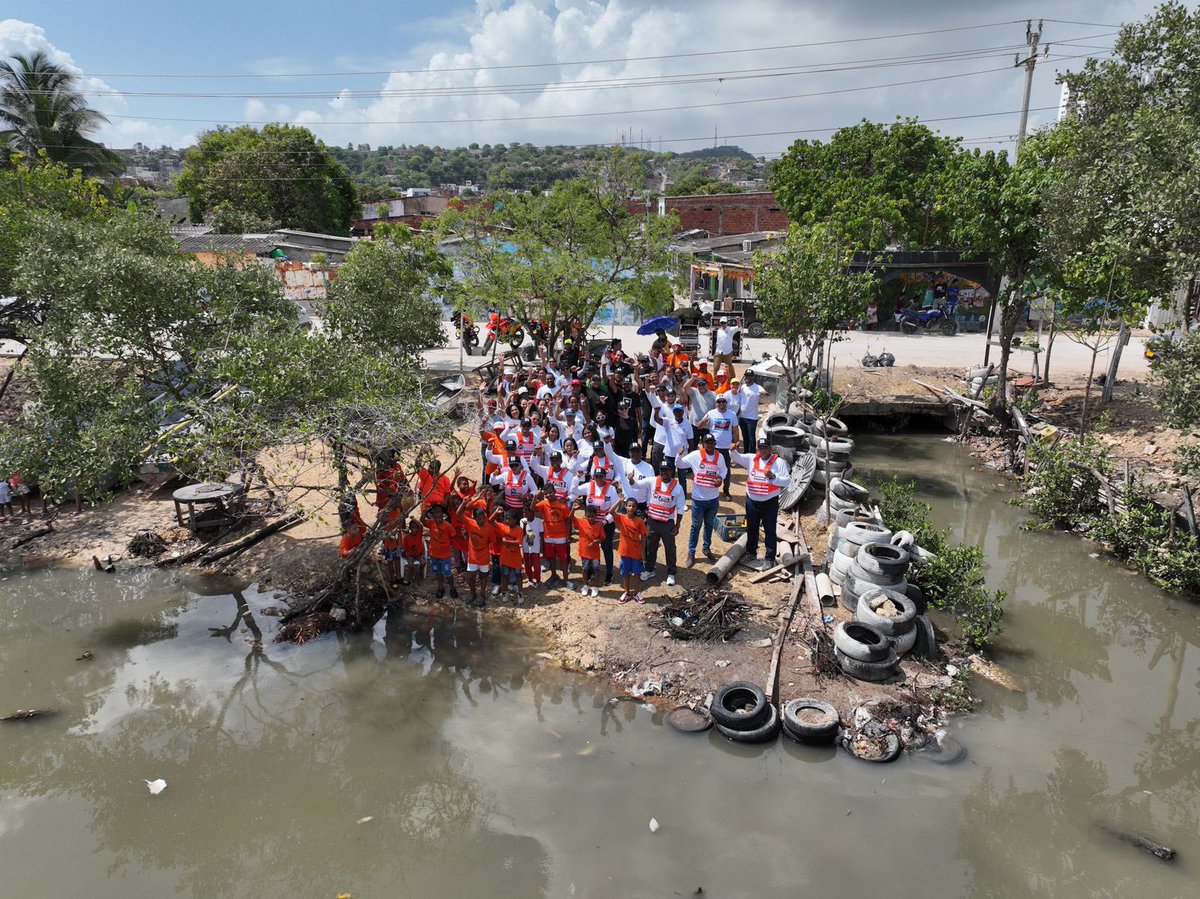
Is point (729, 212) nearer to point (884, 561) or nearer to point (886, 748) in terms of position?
point (884, 561)

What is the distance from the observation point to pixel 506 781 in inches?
275

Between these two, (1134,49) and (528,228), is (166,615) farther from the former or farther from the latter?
(1134,49)

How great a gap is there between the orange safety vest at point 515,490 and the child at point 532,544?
0.16m

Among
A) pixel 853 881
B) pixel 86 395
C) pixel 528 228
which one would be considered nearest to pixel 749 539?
pixel 853 881

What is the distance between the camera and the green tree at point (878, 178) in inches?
1195

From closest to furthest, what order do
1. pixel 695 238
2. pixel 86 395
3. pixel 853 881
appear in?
pixel 853 881 → pixel 86 395 → pixel 695 238

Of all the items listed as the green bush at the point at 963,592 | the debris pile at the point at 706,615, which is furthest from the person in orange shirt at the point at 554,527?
the green bush at the point at 963,592

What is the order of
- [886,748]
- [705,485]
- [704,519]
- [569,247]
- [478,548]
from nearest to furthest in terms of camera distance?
[886,748] → [478,548] → [705,485] → [704,519] → [569,247]

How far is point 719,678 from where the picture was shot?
26.5 feet

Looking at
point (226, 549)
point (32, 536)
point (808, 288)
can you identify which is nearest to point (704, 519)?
point (808, 288)

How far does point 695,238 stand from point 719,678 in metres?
42.7

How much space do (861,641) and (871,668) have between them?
0.31 m

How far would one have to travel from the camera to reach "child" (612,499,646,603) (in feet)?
29.8

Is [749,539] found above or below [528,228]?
below
